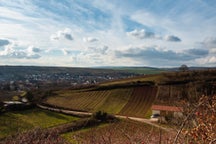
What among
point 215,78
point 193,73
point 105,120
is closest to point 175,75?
point 193,73

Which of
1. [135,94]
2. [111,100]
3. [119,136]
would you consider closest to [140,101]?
[135,94]

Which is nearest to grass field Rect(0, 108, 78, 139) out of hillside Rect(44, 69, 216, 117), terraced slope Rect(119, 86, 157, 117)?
hillside Rect(44, 69, 216, 117)

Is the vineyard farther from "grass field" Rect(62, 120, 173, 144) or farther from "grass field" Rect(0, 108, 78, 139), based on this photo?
"grass field" Rect(62, 120, 173, 144)

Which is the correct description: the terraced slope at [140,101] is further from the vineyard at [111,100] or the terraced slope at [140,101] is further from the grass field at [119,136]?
the grass field at [119,136]

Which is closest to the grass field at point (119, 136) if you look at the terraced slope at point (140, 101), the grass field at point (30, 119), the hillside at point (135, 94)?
the grass field at point (30, 119)

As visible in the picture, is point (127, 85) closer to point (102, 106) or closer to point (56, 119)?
point (102, 106)
